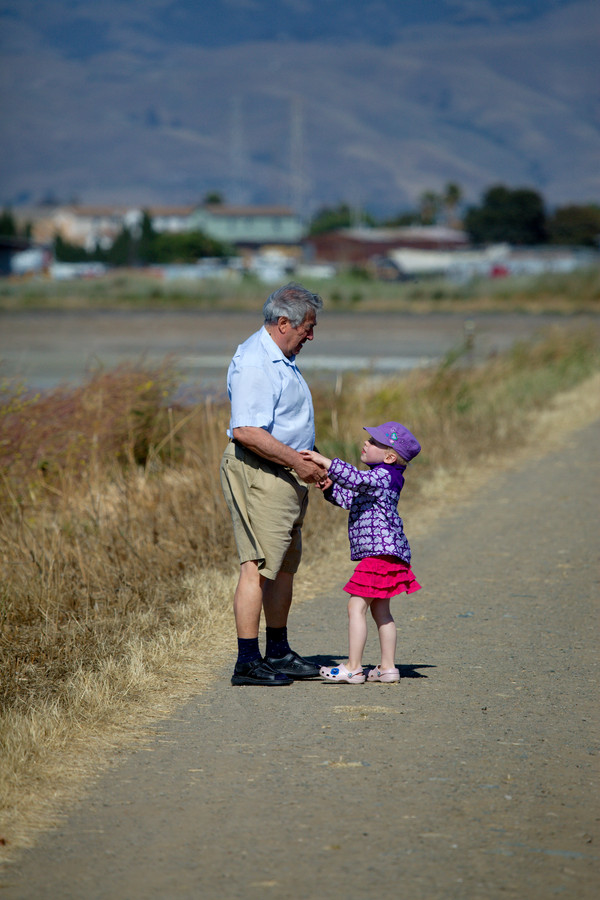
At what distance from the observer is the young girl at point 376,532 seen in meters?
5.43

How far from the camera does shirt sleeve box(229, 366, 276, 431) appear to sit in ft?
17.4

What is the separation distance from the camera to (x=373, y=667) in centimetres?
600

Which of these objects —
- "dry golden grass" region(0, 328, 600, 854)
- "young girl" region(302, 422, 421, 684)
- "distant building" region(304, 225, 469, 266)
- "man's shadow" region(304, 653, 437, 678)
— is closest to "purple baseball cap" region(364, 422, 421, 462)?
"young girl" region(302, 422, 421, 684)

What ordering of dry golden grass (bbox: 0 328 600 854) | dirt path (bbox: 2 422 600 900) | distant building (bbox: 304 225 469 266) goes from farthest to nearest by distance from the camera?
distant building (bbox: 304 225 469 266)
dry golden grass (bbox: 0 328 600 854)
dirt path (bbox: 2 422 600 900)

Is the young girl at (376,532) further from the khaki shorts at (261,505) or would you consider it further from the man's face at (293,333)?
the man's face at (293,333)

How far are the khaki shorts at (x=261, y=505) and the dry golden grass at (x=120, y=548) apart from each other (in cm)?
71

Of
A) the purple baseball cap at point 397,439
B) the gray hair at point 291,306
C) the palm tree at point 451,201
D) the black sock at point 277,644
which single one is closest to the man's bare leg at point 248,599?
the black sock at point 277,644

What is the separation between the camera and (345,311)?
56.5 m

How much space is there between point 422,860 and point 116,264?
135 metres

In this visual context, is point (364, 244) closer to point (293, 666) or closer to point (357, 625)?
point (293, 666)

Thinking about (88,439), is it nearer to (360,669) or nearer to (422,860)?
(360,669)

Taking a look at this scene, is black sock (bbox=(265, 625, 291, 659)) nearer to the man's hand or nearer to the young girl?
the young girl

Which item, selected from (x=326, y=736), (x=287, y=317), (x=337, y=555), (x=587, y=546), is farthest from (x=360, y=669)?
(x=587, y=546)

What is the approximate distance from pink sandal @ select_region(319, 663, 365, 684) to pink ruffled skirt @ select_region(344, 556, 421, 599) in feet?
1.27
